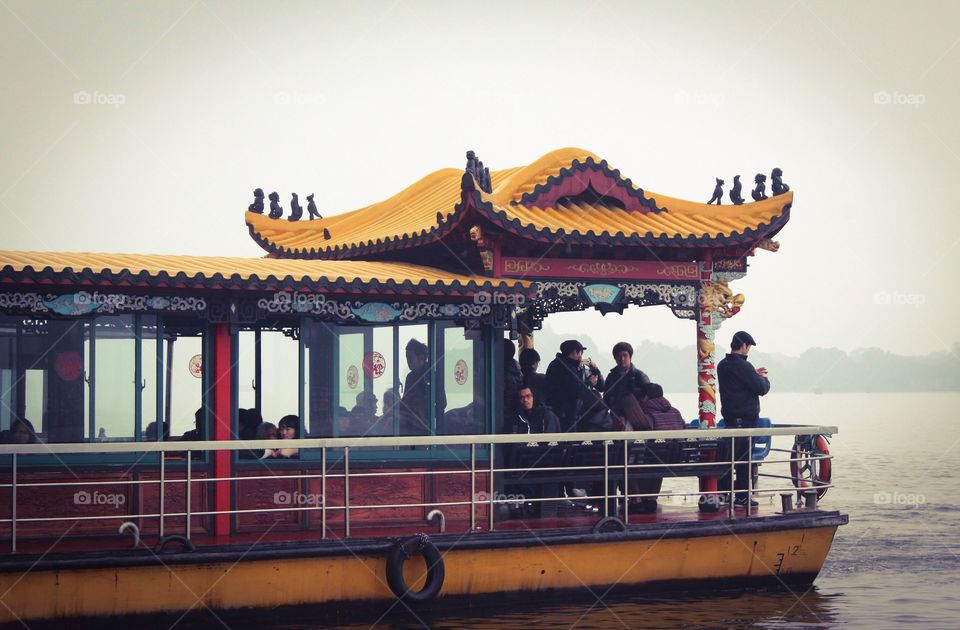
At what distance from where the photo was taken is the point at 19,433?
45.8 feet

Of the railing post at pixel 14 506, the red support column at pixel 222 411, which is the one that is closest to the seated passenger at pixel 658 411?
the red support column at pixel 222 411

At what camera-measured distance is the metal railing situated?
13.5m

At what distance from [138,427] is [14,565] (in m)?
1.91

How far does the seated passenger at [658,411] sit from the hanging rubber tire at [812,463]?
4.16 feet

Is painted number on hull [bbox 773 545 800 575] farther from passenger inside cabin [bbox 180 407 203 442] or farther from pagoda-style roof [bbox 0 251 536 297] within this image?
passenger inside cabin [bbox 180 407 203 442]

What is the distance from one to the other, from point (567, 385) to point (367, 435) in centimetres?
247

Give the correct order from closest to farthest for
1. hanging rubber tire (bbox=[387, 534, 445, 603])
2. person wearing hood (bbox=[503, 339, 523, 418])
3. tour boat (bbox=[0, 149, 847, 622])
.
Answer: tour boat (bbox=[0, 149, 847, 622]) < hanging rubber tire (bbox=[387, 534, 445, 603]) < person wearing hood (bbox=[503, 339, 523, 418])

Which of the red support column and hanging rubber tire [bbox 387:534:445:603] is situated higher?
the red support column

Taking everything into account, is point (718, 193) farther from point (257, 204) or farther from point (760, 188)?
point (257, 204)

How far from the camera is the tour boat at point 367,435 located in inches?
542

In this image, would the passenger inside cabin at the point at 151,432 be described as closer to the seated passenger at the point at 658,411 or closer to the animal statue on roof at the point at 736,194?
the seated passenger at the point at 658,411

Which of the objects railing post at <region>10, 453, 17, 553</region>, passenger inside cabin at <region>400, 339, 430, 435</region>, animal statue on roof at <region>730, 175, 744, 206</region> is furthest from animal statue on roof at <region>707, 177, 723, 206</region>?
railing post at <region>10, 453, 17, 553</region>

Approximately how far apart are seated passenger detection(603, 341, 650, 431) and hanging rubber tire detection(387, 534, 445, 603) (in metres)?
3.25

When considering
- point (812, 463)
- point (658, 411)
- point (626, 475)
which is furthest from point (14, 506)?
point (812, 463)
